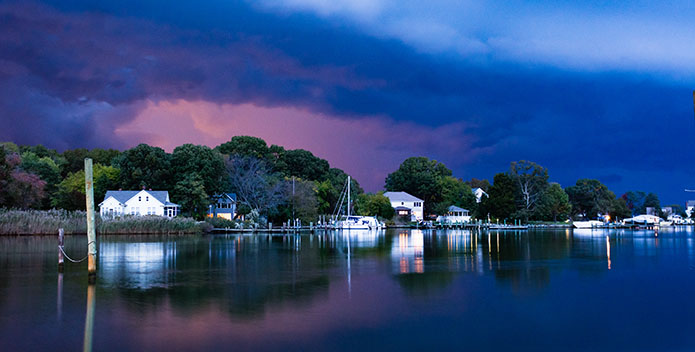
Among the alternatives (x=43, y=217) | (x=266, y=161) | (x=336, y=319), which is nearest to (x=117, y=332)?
(x=336, y=319)

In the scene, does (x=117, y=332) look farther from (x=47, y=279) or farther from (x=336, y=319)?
(x=47, y=279)

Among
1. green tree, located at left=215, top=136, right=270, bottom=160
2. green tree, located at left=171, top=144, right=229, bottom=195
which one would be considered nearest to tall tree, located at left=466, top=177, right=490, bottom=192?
green tree, located at left=215, top=136, right=270, bottom=160

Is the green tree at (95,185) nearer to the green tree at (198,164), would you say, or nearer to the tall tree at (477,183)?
the green tree at (198,164)

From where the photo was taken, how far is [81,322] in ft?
41.2

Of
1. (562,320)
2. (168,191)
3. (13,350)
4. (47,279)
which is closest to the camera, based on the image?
(13,350)

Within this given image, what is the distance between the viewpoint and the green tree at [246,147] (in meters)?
93.5

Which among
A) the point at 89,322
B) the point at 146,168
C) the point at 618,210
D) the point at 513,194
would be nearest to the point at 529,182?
the point at 513,194

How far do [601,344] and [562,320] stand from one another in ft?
6.82

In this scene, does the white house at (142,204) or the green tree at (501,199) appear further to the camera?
the green tree at (501,199)

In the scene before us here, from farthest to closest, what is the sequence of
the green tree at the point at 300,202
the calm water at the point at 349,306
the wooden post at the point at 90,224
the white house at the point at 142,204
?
1. the green tree at the point at 300,202
2. the white house at the point at 142,204
3. the wooden post at the point at 90,224
4. the calm water at the point at 349,306

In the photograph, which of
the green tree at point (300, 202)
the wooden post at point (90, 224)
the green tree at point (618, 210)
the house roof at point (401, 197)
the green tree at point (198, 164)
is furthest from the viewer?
the green tree at point (618, 210)

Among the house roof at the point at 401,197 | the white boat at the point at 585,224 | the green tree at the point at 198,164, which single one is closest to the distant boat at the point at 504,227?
the white boat at the point at 585,224

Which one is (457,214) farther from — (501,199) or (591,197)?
(591,197)

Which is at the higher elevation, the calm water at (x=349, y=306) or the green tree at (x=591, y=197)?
the green tree at (x=591, y=197)
